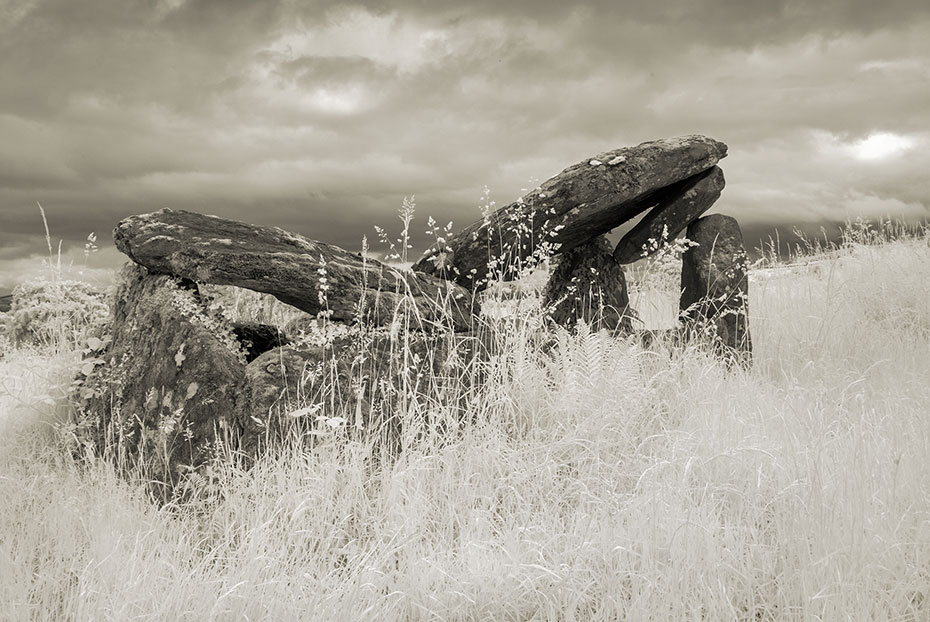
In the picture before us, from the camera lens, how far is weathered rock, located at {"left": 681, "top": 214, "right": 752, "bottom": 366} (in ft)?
20.7

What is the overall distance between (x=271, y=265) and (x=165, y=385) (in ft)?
3.12

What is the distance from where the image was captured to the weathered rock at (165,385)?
4309 millimetres

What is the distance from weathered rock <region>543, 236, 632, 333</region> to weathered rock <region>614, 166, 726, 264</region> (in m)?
0.26

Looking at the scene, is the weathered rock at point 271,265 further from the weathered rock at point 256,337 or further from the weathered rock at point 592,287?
the weathered rock at point 592,287

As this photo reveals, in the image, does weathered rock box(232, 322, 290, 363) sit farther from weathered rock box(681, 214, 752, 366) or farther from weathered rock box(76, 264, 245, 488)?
weathered rock box(681, 214, 752, 366)

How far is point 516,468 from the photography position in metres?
3.79

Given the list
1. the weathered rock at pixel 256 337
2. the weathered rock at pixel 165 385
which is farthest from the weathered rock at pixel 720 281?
the weathered rock at pixel 165 385

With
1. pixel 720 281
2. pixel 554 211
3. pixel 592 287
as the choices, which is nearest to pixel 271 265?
pixel 554 211

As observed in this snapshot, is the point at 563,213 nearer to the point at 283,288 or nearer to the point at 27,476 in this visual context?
the point at 283,288

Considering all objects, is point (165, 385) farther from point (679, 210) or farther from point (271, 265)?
point (679, 210)

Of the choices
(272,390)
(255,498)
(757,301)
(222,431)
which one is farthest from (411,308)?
(757,301)

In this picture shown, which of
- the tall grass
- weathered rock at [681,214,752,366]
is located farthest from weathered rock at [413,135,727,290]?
the tall grass

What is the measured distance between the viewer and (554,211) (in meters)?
5.70

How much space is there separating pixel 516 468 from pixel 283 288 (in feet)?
6.33
